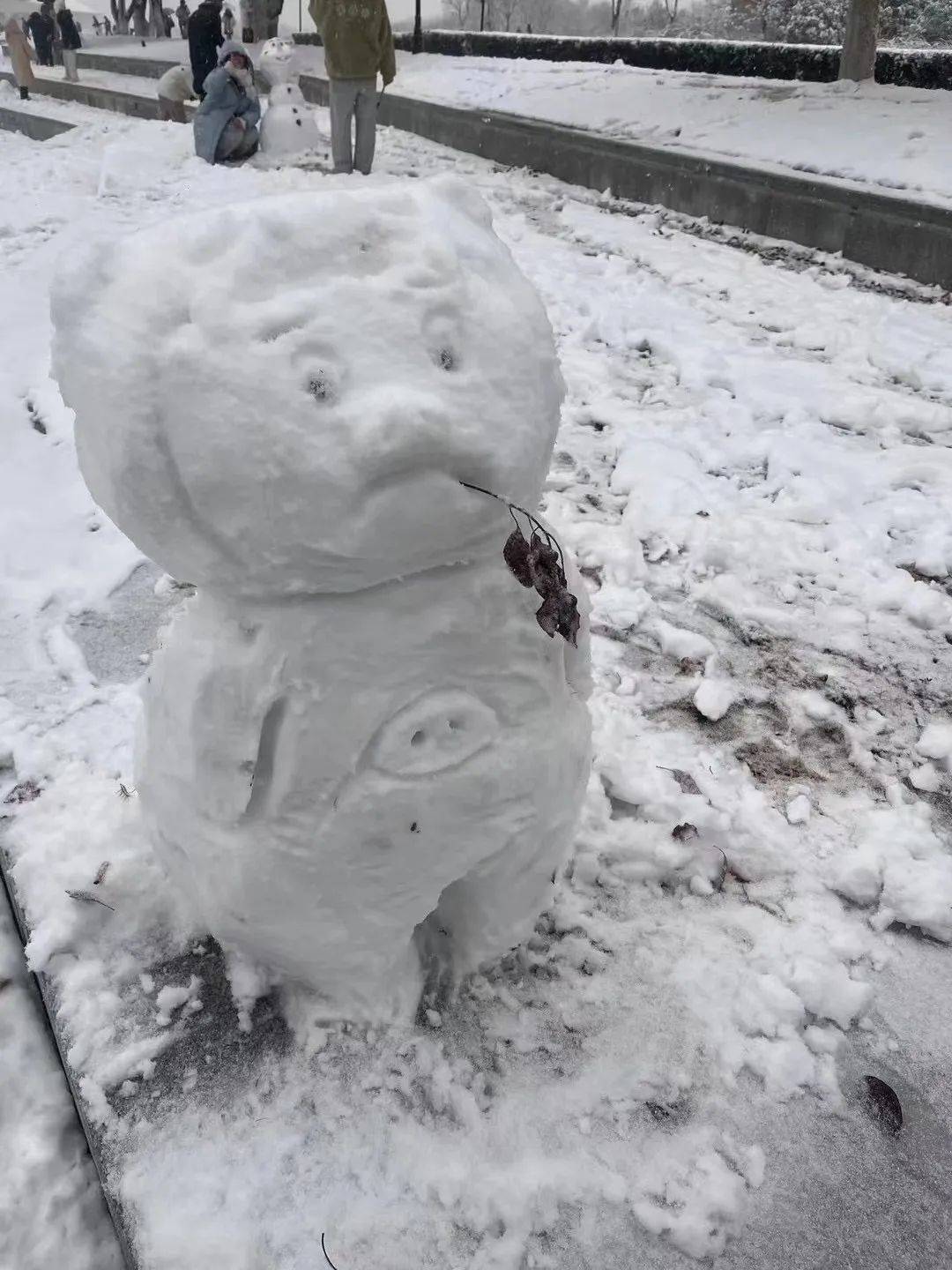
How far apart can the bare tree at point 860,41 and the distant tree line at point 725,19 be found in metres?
1.18

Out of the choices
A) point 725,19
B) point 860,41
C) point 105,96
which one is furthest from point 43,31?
point 860,41

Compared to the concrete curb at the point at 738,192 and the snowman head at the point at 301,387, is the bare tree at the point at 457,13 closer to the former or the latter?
the concrete curb at the point at 738,192

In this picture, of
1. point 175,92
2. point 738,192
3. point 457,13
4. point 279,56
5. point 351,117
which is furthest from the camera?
point 457,13

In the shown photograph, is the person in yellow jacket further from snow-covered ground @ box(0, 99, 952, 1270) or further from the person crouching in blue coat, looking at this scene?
snow-covered ground @ box(0, 99, 952, 1270)

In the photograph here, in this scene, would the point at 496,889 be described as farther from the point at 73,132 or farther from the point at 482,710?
the point at 73,132

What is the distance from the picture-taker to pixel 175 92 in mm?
11898

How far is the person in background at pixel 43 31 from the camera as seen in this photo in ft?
72.9

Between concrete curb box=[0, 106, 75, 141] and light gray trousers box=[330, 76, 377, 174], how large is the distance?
266 inches

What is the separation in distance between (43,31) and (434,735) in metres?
28.2

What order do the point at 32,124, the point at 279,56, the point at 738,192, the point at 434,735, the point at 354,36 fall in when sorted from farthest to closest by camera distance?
the point at 279,56, the point at 32,124, the point at 354,36, the point at 738,192, the point at 434,735

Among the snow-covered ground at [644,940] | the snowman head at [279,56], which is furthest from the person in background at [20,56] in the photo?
the snow-covered ground at [644,940]

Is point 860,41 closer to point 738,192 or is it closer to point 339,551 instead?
point 738,192

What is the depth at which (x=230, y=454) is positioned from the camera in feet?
3.88

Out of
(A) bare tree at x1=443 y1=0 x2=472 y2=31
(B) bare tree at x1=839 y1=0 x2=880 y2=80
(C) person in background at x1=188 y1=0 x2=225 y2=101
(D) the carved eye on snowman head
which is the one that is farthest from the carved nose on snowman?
(A) bare tree at x1=443 y1=0 x2=472 y2=31
